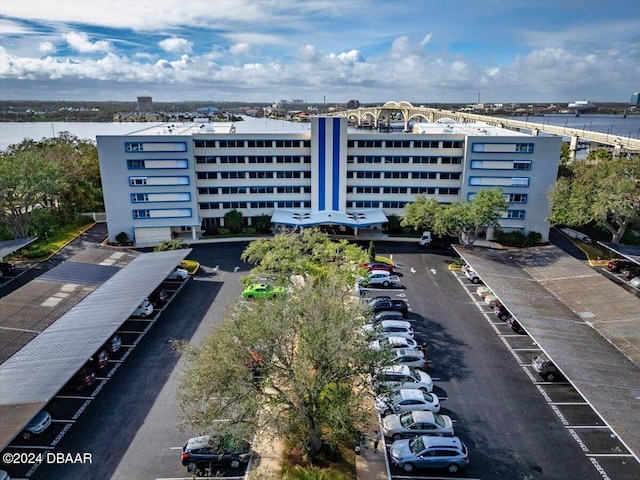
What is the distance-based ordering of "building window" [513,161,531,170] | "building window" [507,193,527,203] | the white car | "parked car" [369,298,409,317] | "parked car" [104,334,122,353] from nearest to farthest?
"parked car" [104,334,122,353], the white car, "parked car" [369,298,409,317], "building window" [513,161,531,170], "building window" [507,193,527,203]

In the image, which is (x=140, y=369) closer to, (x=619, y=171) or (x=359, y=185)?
(x=359, y=185)

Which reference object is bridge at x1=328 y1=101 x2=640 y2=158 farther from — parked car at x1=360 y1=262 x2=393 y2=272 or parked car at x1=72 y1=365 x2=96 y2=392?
parked car at x1=72 y1=365 x2=96 y2=392

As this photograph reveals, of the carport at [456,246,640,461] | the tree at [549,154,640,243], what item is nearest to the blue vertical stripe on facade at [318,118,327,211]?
the carport at [456,246,640,461]

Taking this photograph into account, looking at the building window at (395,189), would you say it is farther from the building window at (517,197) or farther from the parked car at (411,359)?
the parked car at (411,359)

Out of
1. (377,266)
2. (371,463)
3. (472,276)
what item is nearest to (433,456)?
(371,463)

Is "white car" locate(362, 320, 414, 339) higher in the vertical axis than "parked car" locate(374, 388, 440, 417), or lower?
higher

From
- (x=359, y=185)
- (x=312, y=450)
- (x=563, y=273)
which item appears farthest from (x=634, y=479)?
(x=359, y=185)
